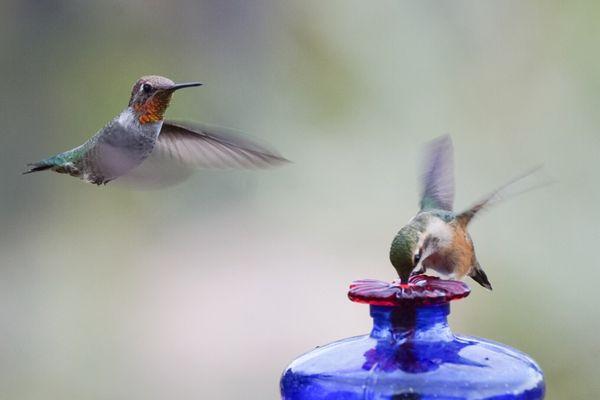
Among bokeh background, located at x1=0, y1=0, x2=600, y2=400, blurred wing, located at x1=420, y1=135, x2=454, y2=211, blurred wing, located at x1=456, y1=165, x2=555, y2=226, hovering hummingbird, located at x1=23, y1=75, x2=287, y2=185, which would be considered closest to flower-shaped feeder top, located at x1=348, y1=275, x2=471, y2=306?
blurred wing, located at x1=456, y1=165, x2=555, y2=226

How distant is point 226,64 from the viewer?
394cm

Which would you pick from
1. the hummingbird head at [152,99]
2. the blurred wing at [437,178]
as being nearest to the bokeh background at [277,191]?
the blurred wing at [437,178]

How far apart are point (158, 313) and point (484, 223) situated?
141 cm

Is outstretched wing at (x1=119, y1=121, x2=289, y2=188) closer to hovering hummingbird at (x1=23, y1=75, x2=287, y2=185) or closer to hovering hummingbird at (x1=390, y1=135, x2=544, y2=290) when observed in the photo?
hovering hummingbird at (x1=23, y1=75, x2=287, y2=185)

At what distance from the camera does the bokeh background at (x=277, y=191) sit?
3.47m

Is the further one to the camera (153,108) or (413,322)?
(153,108)

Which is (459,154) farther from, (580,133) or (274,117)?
(274,117)

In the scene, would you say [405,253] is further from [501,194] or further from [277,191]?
[277,191]

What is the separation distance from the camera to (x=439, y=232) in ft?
5.41

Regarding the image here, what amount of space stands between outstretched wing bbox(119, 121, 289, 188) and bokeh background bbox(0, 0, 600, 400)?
181cm

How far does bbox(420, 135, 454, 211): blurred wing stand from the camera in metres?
1.80

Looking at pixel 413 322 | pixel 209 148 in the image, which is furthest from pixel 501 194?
pixel 209 148

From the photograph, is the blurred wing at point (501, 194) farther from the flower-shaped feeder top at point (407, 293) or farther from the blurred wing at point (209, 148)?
the blurred wing at point (209, 148)

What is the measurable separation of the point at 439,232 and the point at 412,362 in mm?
352
